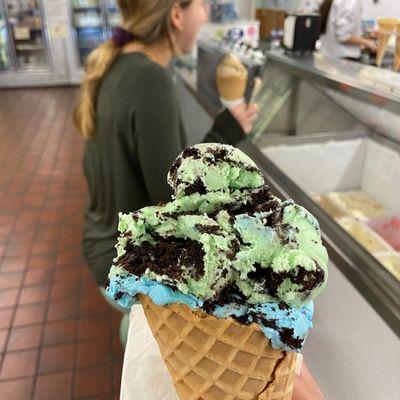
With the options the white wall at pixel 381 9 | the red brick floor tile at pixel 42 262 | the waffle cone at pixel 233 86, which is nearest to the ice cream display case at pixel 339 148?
the waffle cone at pixel 233 86

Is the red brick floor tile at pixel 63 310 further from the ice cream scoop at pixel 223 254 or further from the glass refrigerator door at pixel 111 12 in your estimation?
the glass refrigerator door at pixel 111 12

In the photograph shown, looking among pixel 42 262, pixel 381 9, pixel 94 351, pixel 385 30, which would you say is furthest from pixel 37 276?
pixel 381 9

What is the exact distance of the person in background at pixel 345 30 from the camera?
187 inches

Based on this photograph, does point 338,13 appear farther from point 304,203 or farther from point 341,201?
point 304,203

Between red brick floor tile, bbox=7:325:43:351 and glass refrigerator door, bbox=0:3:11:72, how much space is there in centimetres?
850

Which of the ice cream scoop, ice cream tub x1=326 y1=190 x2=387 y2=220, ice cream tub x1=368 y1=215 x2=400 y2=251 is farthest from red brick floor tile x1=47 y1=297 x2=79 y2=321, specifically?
the ice cream scoop

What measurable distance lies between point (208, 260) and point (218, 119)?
4.21 feet

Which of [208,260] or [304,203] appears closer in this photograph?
[208,260]

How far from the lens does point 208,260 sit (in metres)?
0.83

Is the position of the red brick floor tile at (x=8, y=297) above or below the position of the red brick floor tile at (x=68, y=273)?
above

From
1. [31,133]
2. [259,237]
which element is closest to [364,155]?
[259,237]

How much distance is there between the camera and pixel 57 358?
111 inches

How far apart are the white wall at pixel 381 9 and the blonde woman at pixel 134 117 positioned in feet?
16.4

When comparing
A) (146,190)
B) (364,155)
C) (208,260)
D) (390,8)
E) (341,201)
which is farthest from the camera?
(390,8)
